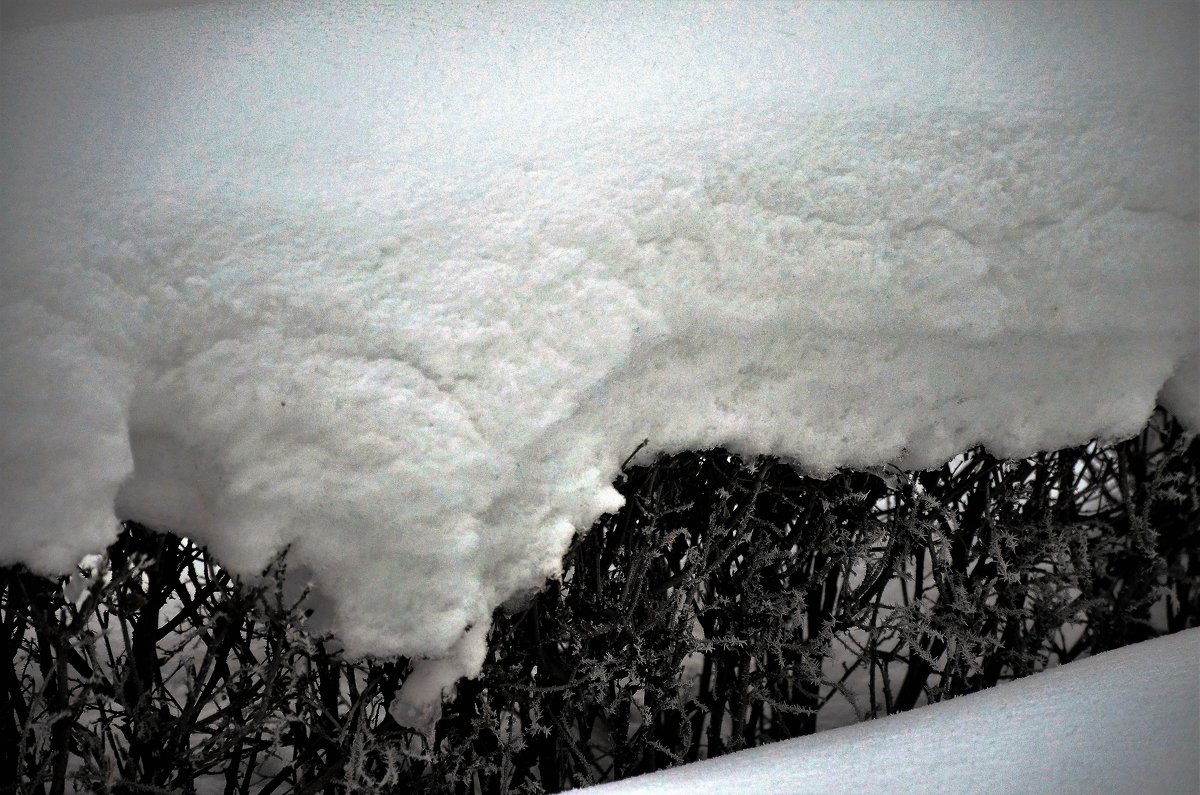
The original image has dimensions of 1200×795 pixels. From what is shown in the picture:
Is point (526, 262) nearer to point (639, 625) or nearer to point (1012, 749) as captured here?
point (639, 625)

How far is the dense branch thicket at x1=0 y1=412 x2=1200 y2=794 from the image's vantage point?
1.95 m

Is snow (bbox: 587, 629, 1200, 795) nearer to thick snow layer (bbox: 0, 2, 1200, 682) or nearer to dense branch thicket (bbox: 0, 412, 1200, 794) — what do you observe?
dense branch thicket (bbox: 0, 412, 1200, 794)

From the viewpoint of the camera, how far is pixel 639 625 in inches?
86.5

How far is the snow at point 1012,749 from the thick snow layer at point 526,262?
0.55 metres

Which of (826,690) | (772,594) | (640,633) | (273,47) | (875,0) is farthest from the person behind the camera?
(826,690)

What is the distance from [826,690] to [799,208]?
7.03 feet

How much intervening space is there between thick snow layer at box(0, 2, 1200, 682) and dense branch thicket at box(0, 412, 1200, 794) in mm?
172

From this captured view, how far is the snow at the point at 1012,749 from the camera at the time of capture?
188 cm

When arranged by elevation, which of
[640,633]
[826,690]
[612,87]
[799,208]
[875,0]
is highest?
[875,0]

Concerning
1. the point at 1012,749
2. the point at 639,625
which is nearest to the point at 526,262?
the point at 639,625

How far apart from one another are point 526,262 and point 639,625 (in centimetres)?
84

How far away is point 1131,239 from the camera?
2375 millimetres

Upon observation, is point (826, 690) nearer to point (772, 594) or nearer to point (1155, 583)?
point (1155, 583)

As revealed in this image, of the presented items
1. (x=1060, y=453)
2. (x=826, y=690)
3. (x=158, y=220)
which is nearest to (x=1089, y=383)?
(x=1060, y=453)
